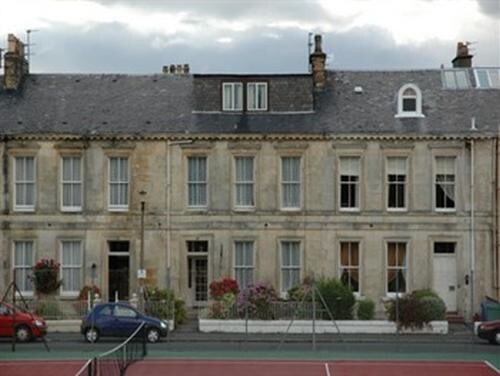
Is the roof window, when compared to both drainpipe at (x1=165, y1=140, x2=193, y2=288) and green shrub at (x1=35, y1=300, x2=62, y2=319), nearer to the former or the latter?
drainpipe at (x1=165, y1=140, x2=193, y2=288)

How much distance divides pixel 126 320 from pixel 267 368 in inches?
294

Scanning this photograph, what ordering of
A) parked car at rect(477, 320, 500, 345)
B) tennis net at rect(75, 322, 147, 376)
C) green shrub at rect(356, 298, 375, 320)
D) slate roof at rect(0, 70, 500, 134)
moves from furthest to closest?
slate roof at rect(0, 70, 500, 134) < green shrub at rect(356, 298, 375, 320) < parked car at rect(477, 320, 500, 345) < tennis net at rect(75, 322, 147, 376)

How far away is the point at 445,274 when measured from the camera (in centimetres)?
4431

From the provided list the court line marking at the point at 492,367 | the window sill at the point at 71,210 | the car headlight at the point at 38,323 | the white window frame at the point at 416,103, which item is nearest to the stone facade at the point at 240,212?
the window sill at the point at 71,210

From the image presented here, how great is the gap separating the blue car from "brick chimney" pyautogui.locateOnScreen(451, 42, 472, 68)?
71.2 feet

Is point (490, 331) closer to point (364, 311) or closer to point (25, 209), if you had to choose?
point (364, 311)

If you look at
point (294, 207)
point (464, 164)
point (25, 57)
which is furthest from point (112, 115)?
point (464, 164)

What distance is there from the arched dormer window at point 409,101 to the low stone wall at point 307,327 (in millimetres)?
10111

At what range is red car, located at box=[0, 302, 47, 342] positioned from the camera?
1409 inches

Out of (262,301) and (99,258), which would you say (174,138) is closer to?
(99,258)

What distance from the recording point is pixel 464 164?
44.3m

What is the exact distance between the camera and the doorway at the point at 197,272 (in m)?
44.6

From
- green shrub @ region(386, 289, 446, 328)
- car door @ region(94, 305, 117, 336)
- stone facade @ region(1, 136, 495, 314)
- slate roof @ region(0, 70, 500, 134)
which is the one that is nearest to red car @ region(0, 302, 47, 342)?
car door @ region(94, 305, 117, 336)

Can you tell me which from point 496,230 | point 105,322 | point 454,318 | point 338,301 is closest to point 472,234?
point 496,230
